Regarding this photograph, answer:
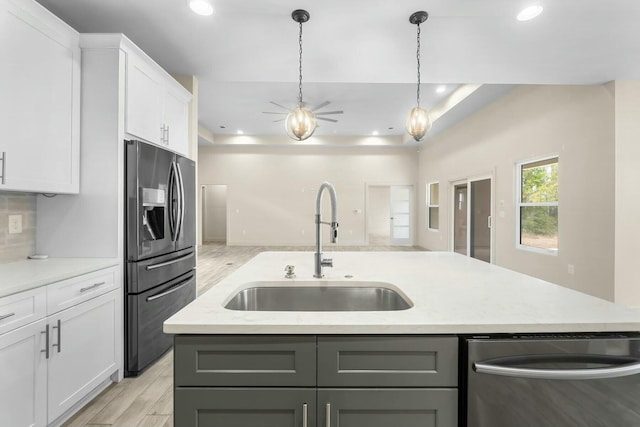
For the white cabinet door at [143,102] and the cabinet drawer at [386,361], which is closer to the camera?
the cabinet drawer at [386,361]

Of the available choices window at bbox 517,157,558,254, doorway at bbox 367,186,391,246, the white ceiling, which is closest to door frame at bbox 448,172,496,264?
window at bbox 517,157,558,254

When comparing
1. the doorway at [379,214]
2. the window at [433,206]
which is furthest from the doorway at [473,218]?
the doorway at [379,214]

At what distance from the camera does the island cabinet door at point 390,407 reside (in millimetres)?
905

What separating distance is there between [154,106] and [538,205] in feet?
16.2

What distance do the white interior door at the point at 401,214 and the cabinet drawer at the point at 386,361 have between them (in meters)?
8.43

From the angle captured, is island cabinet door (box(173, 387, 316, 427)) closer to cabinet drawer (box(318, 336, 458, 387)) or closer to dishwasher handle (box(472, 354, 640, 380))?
cabinet drawer (box(318, 336, 458, 387))

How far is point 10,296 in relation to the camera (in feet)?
4.44

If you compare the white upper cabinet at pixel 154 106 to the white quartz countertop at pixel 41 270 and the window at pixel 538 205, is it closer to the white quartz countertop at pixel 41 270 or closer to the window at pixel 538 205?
the white quartz countertop at pixel 41 270

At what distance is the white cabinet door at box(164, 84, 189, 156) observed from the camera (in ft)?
9.02

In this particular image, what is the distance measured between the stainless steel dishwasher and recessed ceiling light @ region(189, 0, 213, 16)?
2.79m

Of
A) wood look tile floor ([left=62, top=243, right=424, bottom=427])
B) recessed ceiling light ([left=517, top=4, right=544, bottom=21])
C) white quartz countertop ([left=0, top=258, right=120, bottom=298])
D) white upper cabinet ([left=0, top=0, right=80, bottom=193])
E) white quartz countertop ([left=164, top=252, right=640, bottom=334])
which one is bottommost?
wood look tile floor ([left=62, top=243, right=424, bottom=427])

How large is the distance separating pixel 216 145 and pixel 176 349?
866 centimetres

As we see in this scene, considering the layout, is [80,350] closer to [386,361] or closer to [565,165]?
[386,361]

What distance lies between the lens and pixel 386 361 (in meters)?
0.91
